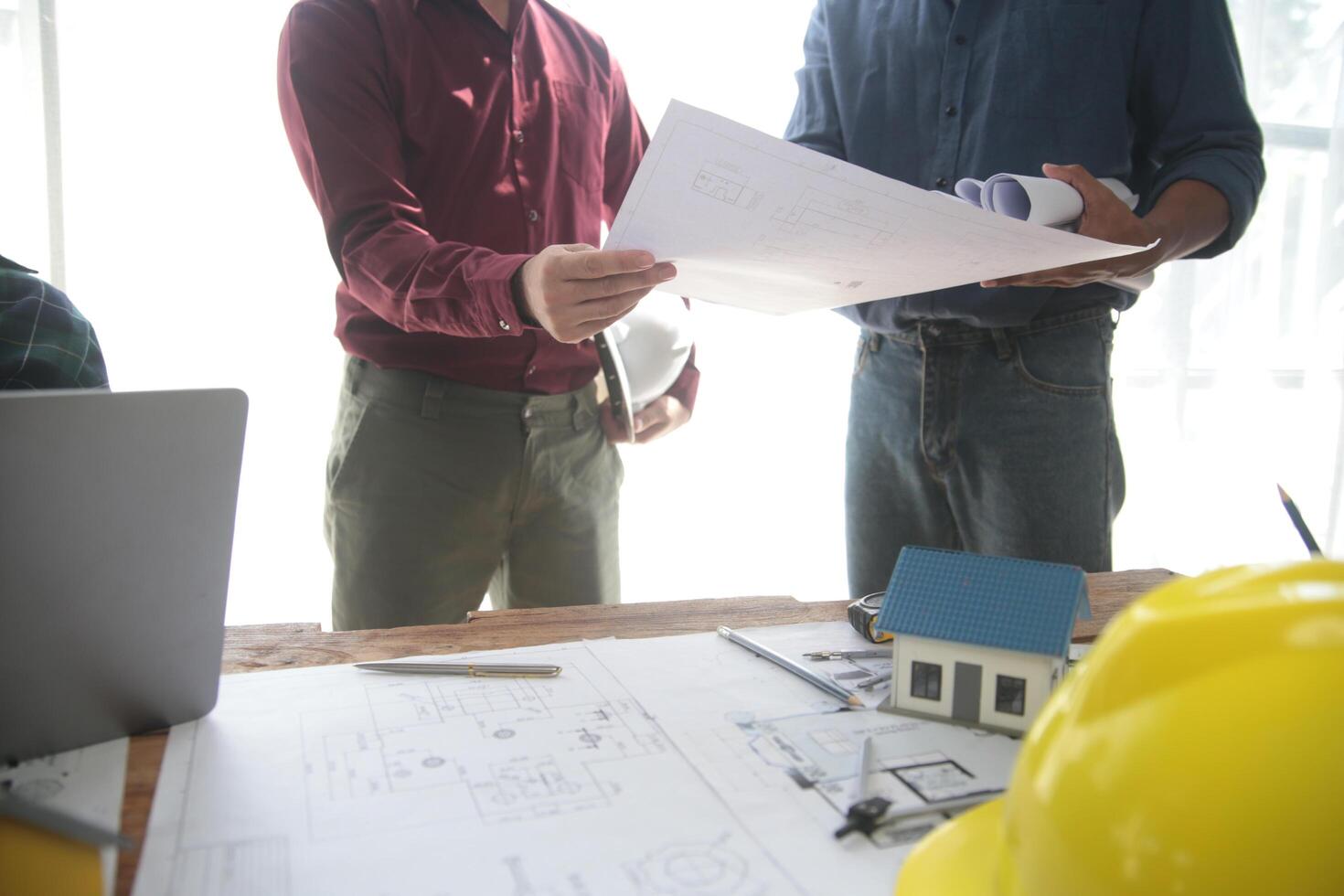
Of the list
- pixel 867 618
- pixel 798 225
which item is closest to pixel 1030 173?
pixel 798 225

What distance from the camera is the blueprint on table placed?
0.45 m

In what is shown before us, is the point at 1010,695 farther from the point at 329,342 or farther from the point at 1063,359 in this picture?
the point at 329,342

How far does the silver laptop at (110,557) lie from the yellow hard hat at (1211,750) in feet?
1.56

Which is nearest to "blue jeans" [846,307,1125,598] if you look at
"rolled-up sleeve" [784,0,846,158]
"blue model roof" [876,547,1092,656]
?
"rolled-up sleeve" [784,0,846,158]

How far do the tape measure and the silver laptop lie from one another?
0.50 meters

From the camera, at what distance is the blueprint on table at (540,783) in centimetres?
45

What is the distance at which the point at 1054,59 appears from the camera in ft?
3.63

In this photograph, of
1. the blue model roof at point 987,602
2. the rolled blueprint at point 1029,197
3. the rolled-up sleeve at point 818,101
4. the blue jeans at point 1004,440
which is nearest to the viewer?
the blue model roof at point 987,602

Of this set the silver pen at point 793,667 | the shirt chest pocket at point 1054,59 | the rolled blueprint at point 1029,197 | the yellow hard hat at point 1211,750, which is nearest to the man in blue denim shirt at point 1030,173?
A: the shirt chest pocket at point 1054,59

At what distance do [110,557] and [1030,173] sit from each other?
103 centimetres

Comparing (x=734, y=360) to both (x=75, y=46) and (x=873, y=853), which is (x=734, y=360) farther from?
(x=873, y=853)

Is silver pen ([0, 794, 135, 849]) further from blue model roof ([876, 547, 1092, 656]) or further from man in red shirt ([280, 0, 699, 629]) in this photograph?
man in red shirt ([280, 0, 699, 629])

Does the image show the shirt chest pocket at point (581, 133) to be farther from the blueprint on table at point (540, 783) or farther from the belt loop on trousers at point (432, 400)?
the blueprint on table at point (540, 783)

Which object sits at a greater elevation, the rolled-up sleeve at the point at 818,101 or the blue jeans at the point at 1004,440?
the rolled-up sleeve at the point at 818,101
